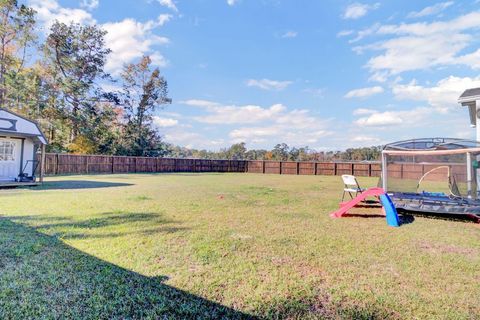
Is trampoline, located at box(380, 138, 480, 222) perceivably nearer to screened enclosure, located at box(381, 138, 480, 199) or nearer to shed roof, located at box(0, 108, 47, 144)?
screened enclosure, located at box(381, 138, 480, 199)

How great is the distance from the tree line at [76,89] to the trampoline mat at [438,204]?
79.4 feet

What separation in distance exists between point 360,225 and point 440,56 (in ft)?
42.3

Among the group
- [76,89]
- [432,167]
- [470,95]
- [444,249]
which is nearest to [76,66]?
[76,89]

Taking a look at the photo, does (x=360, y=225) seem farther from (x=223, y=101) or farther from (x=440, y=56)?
(x=223, y=101)

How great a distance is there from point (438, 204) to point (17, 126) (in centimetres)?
1425

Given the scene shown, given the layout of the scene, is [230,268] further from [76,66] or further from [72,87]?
[76,66]

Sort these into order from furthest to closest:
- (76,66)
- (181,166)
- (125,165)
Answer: (181,166) < (76,66) < (125,165)

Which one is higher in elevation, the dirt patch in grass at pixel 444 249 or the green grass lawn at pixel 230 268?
the green grass lawn at pixel 230 268

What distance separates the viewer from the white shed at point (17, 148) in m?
9.88

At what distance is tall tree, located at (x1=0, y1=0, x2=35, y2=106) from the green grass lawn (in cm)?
1978

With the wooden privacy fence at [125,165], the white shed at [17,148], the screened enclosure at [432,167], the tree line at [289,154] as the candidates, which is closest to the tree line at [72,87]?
the wooden privacy fence at [125,165]

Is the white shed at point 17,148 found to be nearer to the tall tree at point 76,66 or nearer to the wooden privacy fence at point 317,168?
the tall tree at point 76,66

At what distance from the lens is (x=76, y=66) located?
74.5 feet

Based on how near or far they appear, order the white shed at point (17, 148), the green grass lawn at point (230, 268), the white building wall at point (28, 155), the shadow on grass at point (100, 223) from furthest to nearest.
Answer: the white building wall at point (28, 155)
the white shed at point (17, 148)
the shadow on grass at point (100, 223)
the green grass lawn at point (230, 268)
